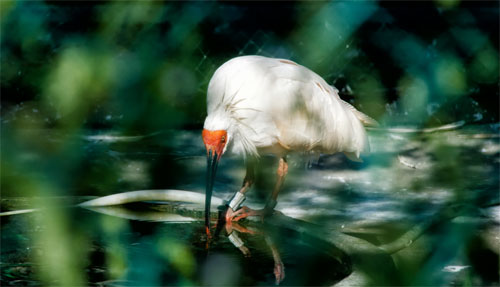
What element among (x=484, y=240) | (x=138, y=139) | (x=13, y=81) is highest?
(x=13, y=81)

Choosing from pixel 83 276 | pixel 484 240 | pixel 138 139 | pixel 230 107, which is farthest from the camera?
pixel 138 139

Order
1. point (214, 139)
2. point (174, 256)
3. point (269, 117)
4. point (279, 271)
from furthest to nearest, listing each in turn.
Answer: point (269, 117)
point (214, 139)
point (174, 256)
point (279, 271)

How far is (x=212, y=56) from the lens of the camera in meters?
4.93

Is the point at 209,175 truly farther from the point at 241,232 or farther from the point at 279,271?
the point at 279,271

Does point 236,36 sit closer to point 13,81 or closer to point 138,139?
point 138,139

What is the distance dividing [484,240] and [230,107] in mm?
1105

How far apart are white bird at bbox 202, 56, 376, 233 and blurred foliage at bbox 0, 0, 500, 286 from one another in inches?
65.3

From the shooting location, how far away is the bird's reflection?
107 inches

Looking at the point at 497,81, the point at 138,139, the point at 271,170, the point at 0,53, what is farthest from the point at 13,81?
the point at 497,81

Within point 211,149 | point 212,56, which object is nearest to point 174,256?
point 211,149

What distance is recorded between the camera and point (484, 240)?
2740 millimetres

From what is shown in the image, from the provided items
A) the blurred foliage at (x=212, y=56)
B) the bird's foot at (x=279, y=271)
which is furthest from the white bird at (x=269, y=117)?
the blurred foliage at (x=212, y=56)

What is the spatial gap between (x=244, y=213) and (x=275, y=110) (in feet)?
1.48

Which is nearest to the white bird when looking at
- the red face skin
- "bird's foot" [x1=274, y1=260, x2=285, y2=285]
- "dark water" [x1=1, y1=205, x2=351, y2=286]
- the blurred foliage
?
the red face skin
